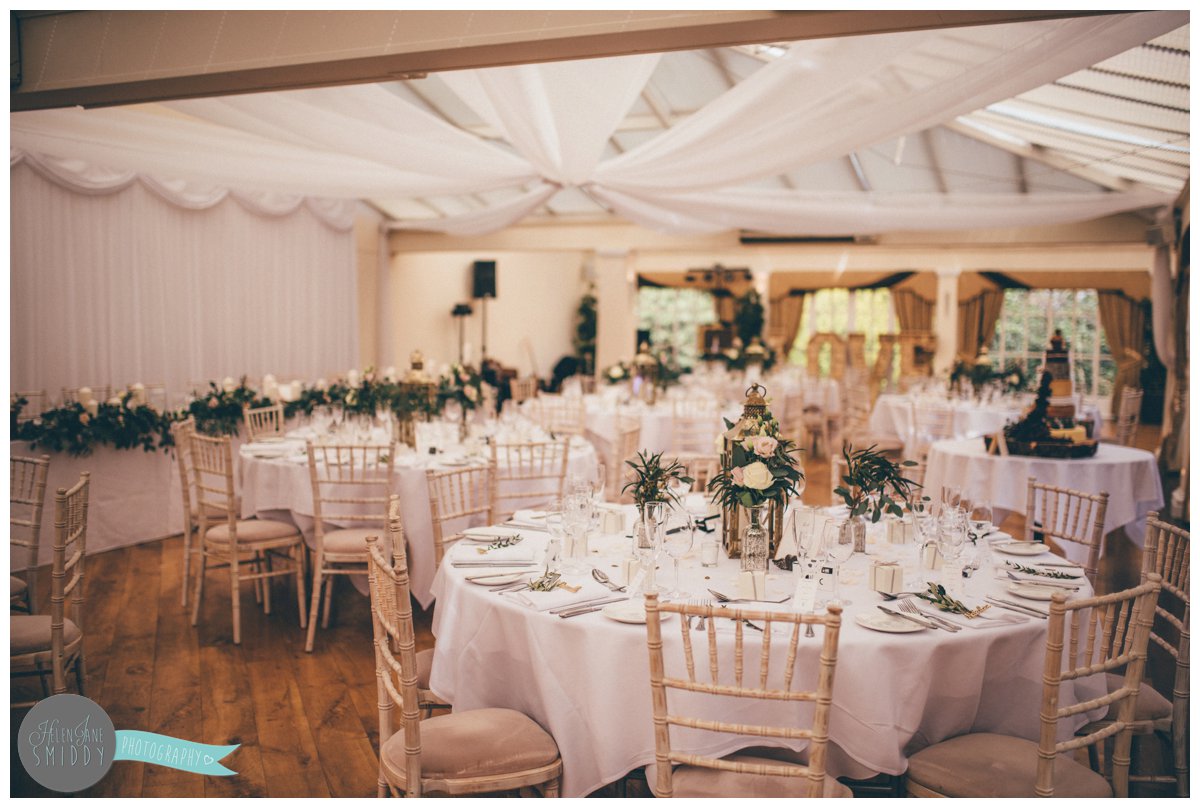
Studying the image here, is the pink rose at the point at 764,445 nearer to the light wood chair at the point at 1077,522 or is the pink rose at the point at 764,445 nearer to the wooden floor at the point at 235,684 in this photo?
the wooden floor at the point at 235,684

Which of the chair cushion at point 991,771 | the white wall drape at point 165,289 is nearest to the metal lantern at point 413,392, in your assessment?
the chair cushion at point 991,771

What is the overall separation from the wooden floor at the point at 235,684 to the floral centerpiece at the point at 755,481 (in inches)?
34.1

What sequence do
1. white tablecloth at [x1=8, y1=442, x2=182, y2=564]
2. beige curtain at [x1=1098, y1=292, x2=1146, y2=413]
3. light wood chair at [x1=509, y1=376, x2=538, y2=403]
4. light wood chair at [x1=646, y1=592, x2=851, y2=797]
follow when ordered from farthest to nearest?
beige curtain at [x1=1098, y1=292, x2=1146, y2=413] → light wood chair at [x1=509, y1=376, x2=538, y2=403] → white tablecloth at [x1=8, y1=442, x2=182, y2=564] → light wood chair at [x1=646, y1=592, x2=851, y2=797]

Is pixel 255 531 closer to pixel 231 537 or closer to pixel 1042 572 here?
pixel 231 537

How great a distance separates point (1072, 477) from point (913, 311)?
9.85 m

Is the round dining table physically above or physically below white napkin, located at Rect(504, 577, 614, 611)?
below

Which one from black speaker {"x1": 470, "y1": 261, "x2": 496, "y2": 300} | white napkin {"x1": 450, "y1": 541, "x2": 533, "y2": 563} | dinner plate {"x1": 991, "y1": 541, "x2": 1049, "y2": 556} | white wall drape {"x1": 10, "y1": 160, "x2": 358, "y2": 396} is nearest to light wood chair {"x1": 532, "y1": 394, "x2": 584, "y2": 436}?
white wall drape {"x1": 10, "y1": 160, "x2": 358, "y2": 396}

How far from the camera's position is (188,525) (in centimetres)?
510

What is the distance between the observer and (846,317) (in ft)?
50.9

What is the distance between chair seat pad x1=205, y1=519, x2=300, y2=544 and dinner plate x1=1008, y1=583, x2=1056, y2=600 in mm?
3577

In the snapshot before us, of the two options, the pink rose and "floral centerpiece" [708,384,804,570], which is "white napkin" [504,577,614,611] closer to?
"floral centerpiece" [708,384,804,570]

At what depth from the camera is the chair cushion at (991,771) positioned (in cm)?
233

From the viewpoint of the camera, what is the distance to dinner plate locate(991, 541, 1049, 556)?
337 cm
